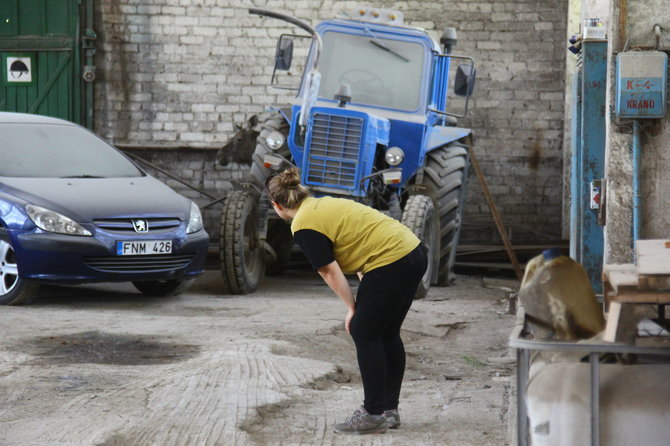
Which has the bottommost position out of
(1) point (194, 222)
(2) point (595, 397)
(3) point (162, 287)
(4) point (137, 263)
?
(3) point (162, 287)

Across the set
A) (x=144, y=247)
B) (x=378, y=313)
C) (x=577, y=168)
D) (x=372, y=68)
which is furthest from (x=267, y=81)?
(x=378, y=313)

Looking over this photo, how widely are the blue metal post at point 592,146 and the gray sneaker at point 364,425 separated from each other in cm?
279

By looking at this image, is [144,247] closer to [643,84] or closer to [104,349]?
[104,349]

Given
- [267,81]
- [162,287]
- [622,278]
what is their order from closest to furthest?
[622,278]
[162,287]
[267,81]

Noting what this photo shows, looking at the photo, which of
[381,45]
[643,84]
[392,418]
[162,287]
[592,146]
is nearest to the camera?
[392,418]

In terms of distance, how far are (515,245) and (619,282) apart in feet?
33.0

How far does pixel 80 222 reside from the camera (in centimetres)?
875

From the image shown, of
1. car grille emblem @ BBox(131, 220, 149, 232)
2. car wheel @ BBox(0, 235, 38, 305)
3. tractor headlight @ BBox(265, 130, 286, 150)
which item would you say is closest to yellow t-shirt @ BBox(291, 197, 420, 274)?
car grille emblem @ BBox(131, 220, 149, 232)

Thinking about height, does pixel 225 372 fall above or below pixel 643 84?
below

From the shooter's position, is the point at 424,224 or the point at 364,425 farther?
the point at 424,224

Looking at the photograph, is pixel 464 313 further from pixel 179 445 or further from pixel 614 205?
pixel 179 445

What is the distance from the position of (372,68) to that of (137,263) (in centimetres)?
338

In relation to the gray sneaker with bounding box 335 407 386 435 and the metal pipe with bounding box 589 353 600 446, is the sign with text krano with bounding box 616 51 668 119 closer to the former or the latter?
the gray sneaker with bounding box 335 407 386 435

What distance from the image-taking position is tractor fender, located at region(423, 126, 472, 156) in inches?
438
